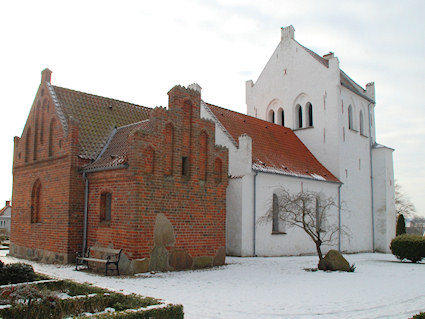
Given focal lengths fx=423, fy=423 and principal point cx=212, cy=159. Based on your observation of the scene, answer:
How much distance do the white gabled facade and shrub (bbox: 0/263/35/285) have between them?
20.3m

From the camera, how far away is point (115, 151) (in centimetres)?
1628

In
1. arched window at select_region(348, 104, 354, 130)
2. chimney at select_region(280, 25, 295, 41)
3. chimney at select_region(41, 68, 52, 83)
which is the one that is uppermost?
chimney at select_region(280, 25, 295, 41)

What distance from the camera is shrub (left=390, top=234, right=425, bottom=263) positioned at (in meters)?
20.7

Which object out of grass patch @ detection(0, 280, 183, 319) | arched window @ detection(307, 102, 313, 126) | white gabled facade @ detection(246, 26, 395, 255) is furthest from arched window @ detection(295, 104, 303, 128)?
grass patch @ detection(0, 280, 183, 319)

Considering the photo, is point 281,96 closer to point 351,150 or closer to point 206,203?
point 351,150

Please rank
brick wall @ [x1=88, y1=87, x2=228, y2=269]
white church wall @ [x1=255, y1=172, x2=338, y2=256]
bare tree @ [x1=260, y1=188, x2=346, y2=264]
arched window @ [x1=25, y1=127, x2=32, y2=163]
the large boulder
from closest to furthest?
brick wall @ [x1=88, y1=87, x2=228, y2=269]
the large boulder
bare tree @ [x1=260, y1=188, x2=346, y2=264]
arched window @ [x1=25, y1=127, x2=32, y2=163]
white church wall @ [x1=255, y1=172, x2=338, y2=256]

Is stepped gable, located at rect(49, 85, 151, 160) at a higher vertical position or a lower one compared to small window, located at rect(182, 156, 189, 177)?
higher

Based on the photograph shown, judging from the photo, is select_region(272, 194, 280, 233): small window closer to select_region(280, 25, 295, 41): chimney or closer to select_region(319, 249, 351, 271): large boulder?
select_region(319, 249, 351, 271): large boulder

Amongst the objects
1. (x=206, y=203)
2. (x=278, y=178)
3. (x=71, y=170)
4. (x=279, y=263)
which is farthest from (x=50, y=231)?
(x=278, y=178)

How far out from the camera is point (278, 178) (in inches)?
854

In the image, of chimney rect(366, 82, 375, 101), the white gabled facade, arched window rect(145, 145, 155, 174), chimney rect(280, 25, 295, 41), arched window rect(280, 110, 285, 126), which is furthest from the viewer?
chimney rect(366, 82, 375, 101)

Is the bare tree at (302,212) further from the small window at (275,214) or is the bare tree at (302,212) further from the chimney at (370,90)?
the chimney at (370,90)

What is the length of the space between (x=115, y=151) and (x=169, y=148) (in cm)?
253

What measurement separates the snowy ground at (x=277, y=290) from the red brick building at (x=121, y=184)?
3.54 feet
